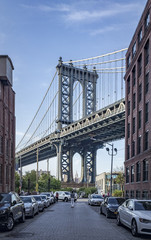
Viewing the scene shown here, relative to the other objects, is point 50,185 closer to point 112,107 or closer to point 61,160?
point 61,160

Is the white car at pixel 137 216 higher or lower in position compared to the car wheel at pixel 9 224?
higher

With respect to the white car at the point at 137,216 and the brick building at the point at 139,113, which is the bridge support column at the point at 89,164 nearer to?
the brick building at the point at 139,113

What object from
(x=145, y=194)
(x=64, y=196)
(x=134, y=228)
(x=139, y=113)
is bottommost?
(x=64, y=196)

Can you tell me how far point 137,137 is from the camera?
4244 cm

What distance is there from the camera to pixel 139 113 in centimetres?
4288

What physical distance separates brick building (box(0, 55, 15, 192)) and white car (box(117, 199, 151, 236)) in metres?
27.8

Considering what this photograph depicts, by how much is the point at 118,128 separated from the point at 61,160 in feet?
87.2

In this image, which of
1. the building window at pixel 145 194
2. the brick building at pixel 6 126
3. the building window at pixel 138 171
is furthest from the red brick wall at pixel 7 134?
the building window at pixel 145 194

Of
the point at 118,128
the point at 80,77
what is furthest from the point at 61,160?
the point at 118,128

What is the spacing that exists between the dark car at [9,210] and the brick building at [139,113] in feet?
63.1

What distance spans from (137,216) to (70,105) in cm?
6946

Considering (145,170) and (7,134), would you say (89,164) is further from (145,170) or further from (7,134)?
(145,170)

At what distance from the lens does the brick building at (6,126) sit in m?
44.1

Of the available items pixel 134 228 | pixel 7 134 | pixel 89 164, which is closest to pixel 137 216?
pixel 134 228
